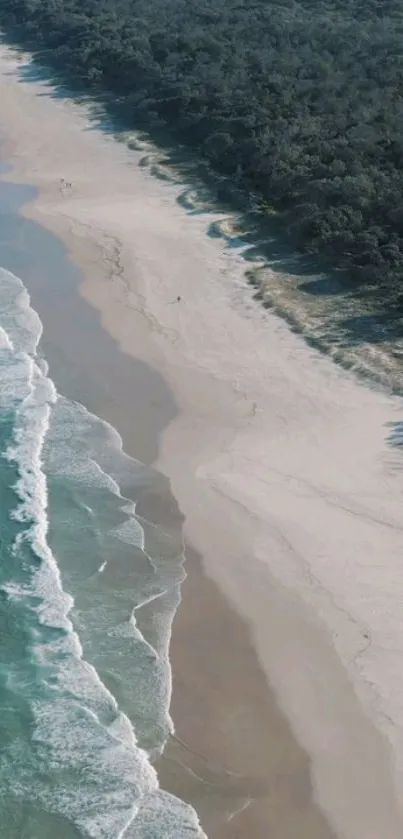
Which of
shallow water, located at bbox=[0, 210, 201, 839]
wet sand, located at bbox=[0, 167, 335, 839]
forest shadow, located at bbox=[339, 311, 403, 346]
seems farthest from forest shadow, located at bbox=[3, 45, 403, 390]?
shallow water, located at bbox=[0, 210, 201, 839]

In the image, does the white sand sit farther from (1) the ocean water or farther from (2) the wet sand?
(1) the ocean water

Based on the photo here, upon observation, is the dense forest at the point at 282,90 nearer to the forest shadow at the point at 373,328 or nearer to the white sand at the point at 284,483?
the forest shadow at the point at 373,328

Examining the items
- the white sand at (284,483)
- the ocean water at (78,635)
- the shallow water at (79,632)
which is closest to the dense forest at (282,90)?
the white sand at (284,483)

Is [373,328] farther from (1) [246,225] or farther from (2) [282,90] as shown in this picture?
(2) [282,90]

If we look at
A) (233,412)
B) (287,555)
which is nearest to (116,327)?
(233,412)

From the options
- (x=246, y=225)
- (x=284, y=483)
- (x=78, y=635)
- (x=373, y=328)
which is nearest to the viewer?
(x=78, y=635)

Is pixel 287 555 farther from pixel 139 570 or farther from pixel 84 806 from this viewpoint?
pixel 84 806

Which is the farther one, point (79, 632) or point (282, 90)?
point (282, 90)

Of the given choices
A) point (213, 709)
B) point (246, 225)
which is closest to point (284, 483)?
point (213, 709)

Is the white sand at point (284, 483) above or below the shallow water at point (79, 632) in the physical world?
above
